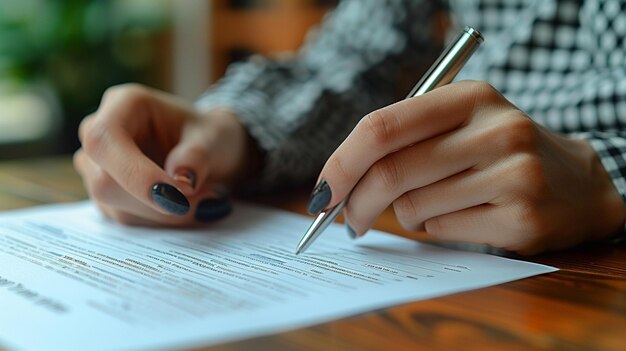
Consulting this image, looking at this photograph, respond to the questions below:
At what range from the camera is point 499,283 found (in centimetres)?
43

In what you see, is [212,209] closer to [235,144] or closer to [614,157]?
[235,144]

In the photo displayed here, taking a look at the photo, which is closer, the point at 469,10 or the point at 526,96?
the point at 526,96

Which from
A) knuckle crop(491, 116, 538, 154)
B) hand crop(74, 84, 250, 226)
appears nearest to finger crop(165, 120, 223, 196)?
hand crop(74, 84, 250, 226)

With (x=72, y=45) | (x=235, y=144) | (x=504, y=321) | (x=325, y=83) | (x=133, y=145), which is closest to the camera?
(x=504, y=321)

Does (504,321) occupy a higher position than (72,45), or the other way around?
(504,321)

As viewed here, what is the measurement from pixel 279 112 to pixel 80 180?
244 millimetres

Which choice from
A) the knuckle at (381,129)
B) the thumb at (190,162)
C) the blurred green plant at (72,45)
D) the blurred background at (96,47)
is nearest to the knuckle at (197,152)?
the thumb at (190,162)

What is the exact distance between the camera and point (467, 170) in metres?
0.49

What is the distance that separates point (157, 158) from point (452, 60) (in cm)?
31

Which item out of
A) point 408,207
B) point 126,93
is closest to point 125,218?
point 126,93

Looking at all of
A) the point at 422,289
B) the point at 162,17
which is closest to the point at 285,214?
the point at 422,289

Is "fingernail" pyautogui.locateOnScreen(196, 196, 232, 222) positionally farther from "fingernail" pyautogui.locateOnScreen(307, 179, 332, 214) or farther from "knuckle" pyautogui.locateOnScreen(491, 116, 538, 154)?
"knuckle" pyautogui.locateOnScreen(491, 116, 538, 154)

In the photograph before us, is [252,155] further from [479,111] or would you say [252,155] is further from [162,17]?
[162,17]

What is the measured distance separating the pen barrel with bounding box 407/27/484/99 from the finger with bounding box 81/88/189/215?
192 mm
